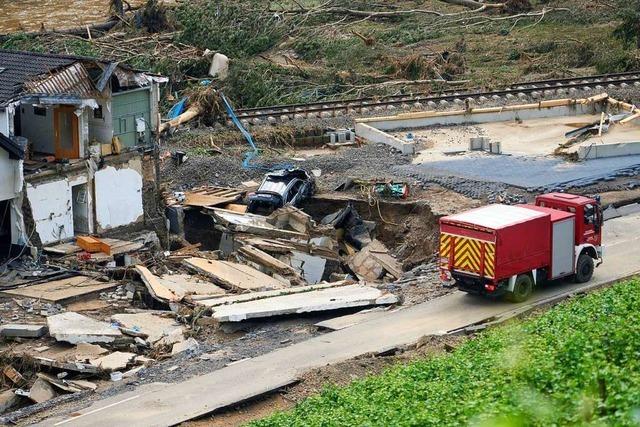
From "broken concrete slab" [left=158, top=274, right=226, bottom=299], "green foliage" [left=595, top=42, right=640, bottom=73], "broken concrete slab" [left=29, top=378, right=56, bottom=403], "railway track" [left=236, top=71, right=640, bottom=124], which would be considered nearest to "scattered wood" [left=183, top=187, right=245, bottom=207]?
"broken concrete slab" [left=158, top=274, right=226, bottom=299]

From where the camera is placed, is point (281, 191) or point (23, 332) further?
point (281, 191)

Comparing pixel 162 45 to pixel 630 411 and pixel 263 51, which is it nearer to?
pixel 263 51

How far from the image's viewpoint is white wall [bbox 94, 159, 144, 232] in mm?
30750

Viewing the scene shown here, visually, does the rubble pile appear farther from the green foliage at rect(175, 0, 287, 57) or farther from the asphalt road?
the green foliage at rect(175, 0, 287, 57)

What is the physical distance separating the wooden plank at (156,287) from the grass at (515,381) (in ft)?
22.1

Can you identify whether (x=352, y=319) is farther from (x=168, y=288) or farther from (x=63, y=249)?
(x=63, y=249)

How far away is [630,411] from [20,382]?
11742 mm

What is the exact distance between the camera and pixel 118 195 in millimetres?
31234

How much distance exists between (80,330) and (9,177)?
564cm

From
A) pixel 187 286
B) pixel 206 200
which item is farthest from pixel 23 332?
pixel 206 200

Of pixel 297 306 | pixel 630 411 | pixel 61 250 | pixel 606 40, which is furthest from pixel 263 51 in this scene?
pixel 630 411

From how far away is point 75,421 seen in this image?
20.2 metres

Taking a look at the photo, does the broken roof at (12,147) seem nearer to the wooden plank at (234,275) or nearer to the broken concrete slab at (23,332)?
the wooden plank at (234,275)

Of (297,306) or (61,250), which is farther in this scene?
(61,250)
